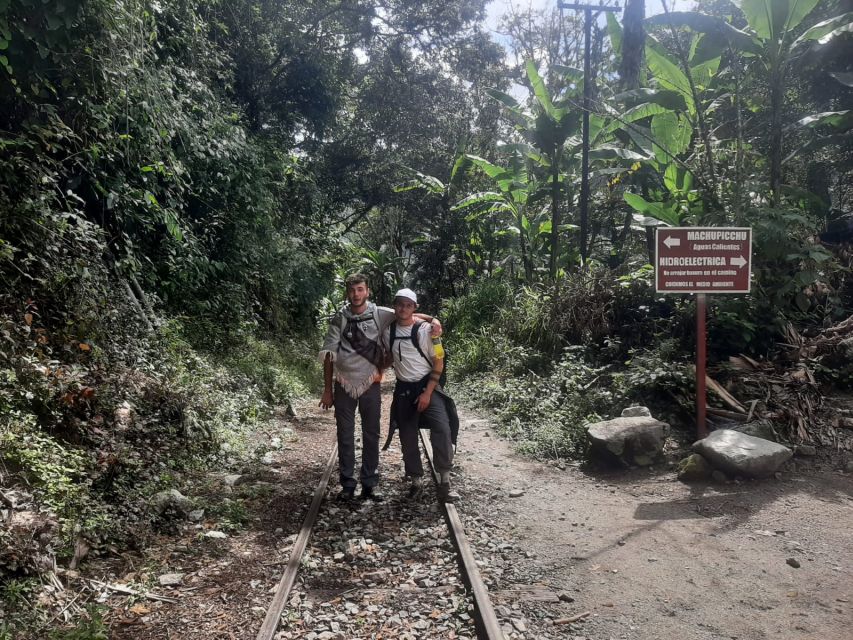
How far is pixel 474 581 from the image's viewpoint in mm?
3748

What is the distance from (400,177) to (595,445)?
1380cm

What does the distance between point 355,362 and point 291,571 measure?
185cm

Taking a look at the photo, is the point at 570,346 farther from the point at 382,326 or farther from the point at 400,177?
the point at 400,177

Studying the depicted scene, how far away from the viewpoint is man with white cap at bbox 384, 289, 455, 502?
17.3 ft

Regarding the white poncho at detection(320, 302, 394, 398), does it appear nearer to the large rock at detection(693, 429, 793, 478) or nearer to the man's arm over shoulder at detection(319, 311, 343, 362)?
the man's arm over shoulder at detection(319, 311, 343, 362)

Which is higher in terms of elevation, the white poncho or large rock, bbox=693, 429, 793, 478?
the white poncho

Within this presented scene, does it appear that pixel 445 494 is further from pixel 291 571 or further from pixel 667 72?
pixel 667 72

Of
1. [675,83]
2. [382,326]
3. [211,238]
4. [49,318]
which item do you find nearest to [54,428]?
[49,318]

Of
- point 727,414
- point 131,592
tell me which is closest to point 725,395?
point 727,414

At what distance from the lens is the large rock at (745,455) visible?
18.3 feet

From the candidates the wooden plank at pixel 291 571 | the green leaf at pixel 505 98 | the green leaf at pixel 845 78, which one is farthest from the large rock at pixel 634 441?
the green leaf at pixel 505 98

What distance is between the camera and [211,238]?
10.8 m

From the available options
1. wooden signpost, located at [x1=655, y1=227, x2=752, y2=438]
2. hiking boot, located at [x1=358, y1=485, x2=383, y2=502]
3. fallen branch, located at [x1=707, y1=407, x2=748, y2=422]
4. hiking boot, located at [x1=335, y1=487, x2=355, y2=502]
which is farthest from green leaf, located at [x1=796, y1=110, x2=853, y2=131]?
hiking boot, located at [x1=335, y1=487, x2=355, y2=502]

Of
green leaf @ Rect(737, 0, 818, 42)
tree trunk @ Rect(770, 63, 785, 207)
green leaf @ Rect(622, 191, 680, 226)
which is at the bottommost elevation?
green leaf @ Rect(622, 191, 680, 226)
